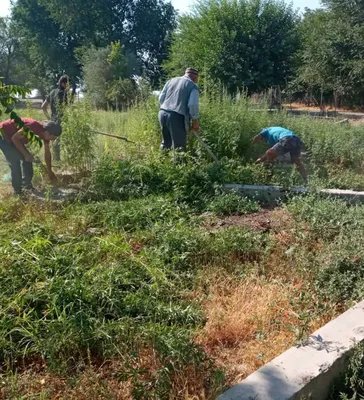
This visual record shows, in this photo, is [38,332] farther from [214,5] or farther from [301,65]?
[301,65]

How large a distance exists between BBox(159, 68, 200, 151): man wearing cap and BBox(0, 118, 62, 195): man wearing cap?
1679 millimetres

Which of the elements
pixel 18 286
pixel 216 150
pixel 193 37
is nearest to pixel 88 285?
pixel 18 286

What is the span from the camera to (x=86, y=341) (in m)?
2.59

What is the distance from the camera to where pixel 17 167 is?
6352 mm

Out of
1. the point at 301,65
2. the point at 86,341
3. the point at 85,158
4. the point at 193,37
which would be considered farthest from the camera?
the point at 301,65

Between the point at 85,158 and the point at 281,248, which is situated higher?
the point at 85,158

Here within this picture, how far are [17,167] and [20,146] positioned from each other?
0.40m

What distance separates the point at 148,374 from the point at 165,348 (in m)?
0.16

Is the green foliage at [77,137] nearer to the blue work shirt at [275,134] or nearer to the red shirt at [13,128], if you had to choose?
the red shirt at [13,128]

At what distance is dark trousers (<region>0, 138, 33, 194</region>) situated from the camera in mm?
6234

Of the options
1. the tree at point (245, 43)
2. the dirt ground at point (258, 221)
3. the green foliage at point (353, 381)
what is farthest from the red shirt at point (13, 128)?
the tree at point (245, 43)

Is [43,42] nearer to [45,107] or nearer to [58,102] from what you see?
[45,107]

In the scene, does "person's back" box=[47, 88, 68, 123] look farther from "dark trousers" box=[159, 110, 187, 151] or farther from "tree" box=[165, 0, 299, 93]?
"tree" box=[165, 0, 299, 93]

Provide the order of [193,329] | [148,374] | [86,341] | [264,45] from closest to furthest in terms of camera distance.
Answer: [148,374] < [86,341] < [193,329] < [264,45]
